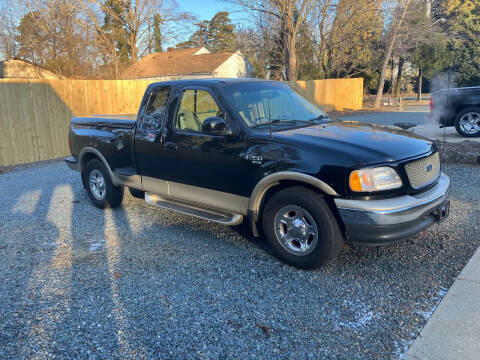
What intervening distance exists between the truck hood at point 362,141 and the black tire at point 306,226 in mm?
492

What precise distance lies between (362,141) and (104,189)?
427 centimetres

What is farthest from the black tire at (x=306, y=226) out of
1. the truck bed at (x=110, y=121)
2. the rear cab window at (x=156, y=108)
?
the truck bed at (x=110, y=121)

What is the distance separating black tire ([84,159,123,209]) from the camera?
6.48 metres

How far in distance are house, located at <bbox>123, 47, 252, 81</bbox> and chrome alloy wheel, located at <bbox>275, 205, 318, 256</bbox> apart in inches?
1299

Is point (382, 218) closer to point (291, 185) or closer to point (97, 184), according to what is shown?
point (291, 185)

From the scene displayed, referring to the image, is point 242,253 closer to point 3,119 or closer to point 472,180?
point 472,180

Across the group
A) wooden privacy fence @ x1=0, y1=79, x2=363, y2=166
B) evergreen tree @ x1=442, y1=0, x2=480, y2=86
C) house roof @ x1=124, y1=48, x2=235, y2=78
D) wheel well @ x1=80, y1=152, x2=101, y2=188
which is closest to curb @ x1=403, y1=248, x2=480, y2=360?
wheel well @ x1=80, y1=152, x2=101, y2=188

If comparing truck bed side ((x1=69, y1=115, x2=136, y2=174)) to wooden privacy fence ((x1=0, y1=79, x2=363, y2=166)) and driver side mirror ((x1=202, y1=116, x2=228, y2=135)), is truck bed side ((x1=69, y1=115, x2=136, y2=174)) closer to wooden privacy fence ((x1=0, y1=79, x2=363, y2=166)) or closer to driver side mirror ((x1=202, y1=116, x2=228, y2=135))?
driver side mirror ((x1=202, y1=116, x2=228, y2=135))

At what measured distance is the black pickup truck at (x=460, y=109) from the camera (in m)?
10.5

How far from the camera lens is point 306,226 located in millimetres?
4098

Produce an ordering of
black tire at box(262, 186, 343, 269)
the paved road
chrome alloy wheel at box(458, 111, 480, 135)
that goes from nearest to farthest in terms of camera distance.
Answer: black tire at box(262, 186, 343, 269), chrome alloy wheel at box(458, 111, 480, 135), the paved road

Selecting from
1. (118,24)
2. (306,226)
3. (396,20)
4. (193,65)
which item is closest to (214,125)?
(306,226)

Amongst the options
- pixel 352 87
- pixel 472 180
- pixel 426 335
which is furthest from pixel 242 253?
pixel 352 87

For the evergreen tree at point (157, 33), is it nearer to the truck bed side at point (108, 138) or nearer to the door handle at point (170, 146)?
the truck bed side at point (108, 138)
